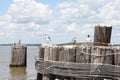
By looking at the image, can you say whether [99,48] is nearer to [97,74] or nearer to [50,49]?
[97,74]

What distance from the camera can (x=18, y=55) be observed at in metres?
42.4

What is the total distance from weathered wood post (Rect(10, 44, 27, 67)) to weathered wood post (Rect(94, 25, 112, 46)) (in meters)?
29.0

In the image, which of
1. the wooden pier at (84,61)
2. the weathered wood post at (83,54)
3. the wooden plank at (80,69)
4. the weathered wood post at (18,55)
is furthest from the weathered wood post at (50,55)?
the weathered wood post at (18,55)

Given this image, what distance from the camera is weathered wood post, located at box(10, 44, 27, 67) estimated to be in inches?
1663

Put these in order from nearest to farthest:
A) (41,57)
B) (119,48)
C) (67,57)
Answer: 1. (119,48)
2. (67,57)
3. (41,57)

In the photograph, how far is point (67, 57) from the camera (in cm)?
1328

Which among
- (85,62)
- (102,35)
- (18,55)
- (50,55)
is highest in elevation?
(102,35)

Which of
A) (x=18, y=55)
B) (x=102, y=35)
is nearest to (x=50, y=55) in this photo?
(x=102, y=35)

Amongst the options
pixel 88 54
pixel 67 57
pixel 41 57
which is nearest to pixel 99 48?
pixel 88 54

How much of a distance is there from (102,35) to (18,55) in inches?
1157

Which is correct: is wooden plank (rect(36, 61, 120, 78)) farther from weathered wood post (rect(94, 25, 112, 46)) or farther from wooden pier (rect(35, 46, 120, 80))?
weathered wood post (rect(94, 25, 112, 46))

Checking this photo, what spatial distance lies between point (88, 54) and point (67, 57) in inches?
33.5

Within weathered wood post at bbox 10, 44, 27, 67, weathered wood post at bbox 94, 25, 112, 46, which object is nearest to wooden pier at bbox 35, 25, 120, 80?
weathered wood post at bbox 94, 25, 112, 46

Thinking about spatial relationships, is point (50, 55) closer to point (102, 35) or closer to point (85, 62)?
point (85, 62)
